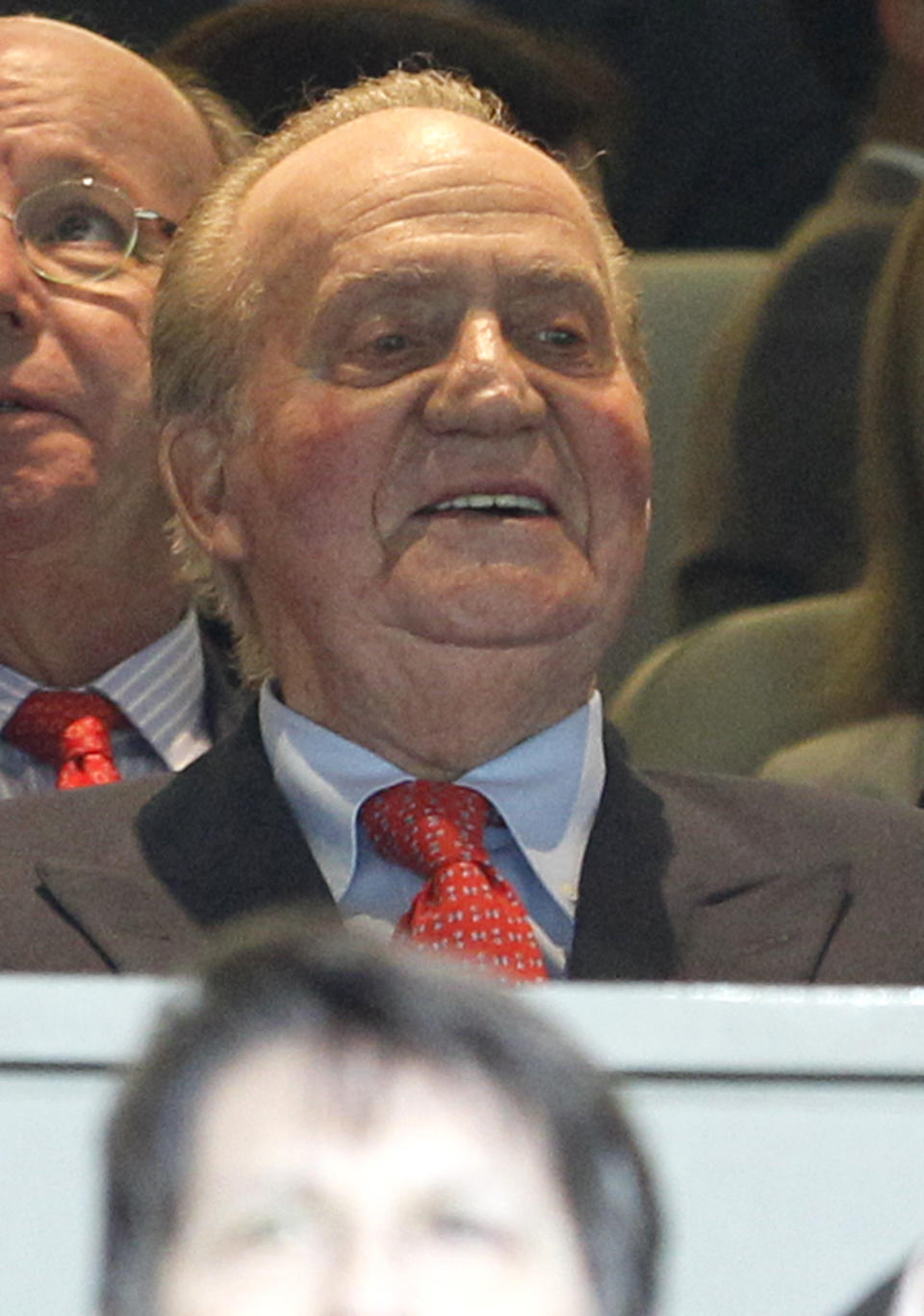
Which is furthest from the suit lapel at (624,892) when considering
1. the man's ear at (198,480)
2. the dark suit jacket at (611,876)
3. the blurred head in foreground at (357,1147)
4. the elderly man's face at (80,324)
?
→ the blurred head in foreground at (357,1147)

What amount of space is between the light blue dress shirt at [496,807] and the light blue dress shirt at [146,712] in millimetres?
295

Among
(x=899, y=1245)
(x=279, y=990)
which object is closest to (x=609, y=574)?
(x=899, y=1245)

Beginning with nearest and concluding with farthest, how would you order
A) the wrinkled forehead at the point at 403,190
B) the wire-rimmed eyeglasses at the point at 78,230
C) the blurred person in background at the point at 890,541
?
1. the wrinkled forehead at the point at 403,190
2. the wire-rimmed eyeglasses at the point at 78,230
3. the blurred person in background at the point at 890,541

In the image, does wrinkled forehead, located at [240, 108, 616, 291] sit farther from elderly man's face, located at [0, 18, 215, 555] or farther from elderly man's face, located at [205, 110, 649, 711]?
elderly man's face, located at [0, 18, 215, 555]

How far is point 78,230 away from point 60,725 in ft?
1.22

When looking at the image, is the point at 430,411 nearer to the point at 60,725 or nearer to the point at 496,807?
the point at 496,807

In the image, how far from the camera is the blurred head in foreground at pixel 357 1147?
55cm

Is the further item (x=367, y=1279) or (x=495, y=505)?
(x=495, y=505)

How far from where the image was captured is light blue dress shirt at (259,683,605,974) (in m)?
1.37

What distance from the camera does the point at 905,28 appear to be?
2324 millimetres

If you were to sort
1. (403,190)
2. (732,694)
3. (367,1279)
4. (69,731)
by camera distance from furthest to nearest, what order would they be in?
(732,694)
(69,731)
(403,190)
(367,1279)

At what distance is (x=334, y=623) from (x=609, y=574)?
0.52 feet

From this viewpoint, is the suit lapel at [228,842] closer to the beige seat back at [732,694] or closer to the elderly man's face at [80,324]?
the elderly man's face at [80,324]

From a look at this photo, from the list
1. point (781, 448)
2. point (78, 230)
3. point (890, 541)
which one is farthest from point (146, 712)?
point (781, 448)
